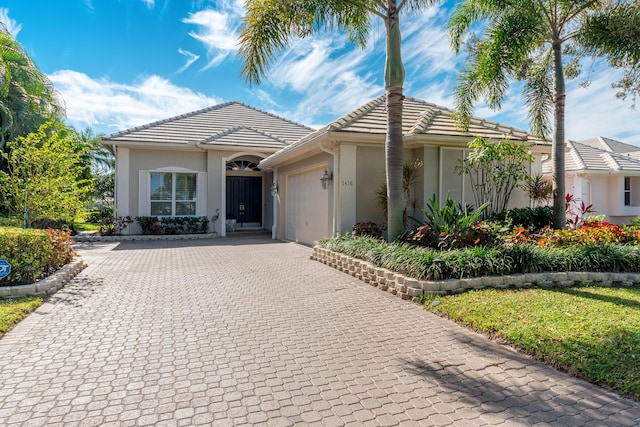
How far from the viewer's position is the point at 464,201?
11562mm

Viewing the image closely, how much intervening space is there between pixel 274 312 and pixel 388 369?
7.73 ft

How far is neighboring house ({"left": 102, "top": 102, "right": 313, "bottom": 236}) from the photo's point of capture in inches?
627

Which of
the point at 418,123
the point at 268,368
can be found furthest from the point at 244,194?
the point at 268,368

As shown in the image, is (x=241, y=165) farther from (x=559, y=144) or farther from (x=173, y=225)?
(x=559, y=144)

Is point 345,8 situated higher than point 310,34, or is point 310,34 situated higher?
point 345,8

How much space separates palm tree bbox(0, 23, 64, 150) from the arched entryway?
8.47 meters

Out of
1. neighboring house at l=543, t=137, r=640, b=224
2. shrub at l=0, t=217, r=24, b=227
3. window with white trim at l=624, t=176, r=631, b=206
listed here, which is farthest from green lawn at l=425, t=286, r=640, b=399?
window with white trim at l=624, t=176, r=631, b=206

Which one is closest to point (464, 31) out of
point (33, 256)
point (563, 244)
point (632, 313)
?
point (563, 244)

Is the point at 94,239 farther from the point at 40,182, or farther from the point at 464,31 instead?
Answer: the point at 464,31

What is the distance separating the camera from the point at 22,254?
652 cm

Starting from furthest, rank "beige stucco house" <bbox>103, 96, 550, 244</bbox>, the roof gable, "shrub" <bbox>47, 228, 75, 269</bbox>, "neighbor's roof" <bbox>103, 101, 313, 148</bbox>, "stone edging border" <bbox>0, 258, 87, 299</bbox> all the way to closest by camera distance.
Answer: the roof gable, "neighbor's roof" <bbox>103, 101, 313, 148</bbox>, "beige stucco house" <bbox>103, 96, 550, 244</bbox>, "shrub" <bbox>47, 228, 75, 269</bbox>, "stone edging border" <bbox>0, 258, 87, 299</bbox>

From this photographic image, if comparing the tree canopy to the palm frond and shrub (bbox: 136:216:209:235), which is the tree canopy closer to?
shrub (bbox: 136:216:209:235)

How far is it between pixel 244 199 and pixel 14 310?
46.8 feet

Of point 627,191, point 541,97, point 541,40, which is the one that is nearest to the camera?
point 541,40
